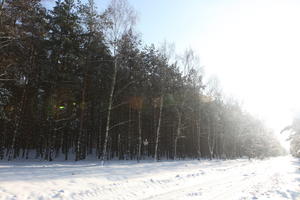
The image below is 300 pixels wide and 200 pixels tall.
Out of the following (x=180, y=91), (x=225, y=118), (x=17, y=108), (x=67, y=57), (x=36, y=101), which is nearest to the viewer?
(x=67, y=57)

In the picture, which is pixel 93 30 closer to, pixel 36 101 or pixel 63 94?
pixel 63 94

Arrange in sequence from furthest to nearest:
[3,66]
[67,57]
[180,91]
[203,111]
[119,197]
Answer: [203,111] < [180,91] < [67,57] < [3,66] < [119,197]

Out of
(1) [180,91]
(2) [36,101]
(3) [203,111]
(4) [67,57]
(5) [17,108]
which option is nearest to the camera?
(4) [67,57]

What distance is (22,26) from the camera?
44.0 feet

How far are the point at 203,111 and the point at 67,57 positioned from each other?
26.3 m

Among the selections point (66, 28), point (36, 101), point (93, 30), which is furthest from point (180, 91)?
point (36, 101)

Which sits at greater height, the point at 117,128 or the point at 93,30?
the point at 93,30

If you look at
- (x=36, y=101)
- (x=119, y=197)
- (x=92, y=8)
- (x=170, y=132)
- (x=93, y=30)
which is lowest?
(x=119, y=197)

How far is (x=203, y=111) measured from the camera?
1441 inches

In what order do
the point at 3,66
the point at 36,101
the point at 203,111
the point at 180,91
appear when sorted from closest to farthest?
the point at 3,66 < the point at 36,101 < the point at 180,91 < the point at 203,111

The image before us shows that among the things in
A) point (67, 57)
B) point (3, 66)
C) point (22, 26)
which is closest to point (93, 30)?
point (67, 57)

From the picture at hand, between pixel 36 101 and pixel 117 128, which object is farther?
pixel 117 128

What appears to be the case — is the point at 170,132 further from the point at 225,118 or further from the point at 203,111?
the point at 225,118

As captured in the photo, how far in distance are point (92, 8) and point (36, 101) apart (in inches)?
501
